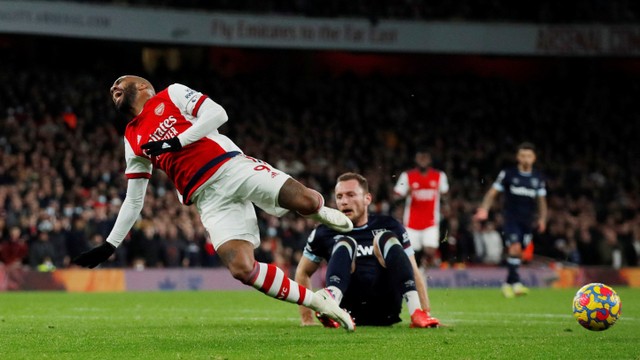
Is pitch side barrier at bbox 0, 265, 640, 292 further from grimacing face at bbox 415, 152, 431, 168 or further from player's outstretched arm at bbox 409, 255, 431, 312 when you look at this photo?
player's outstretched arm at bbox 409, 255, 431, 312

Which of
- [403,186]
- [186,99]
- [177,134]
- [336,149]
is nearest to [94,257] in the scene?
[177,134]

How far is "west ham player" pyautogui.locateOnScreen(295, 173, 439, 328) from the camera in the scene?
938cm

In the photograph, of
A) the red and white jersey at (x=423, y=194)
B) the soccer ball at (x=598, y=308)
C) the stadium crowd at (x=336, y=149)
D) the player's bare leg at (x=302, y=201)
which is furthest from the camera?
the stadium crowd at (x=336, y=149)

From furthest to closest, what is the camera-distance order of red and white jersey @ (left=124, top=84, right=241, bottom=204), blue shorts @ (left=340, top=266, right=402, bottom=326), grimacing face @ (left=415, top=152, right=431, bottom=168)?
grimacing face @ (left=415, top=152, right=431, bottom=168) < blue shorts @ (left=340, top=266, right=402, bottom=326) < red and white jersey @ (left=124, top=84, right=241, bottom=204)

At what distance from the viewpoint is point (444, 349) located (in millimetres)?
7656

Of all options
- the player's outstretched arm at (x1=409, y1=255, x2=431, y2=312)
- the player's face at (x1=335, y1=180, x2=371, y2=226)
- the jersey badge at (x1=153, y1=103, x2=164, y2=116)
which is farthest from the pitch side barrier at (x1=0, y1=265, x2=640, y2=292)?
the jersey badge at (x1=153, y1=103, x2=164, y2=116)

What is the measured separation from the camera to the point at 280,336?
8.75 meters

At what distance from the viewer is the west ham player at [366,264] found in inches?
369

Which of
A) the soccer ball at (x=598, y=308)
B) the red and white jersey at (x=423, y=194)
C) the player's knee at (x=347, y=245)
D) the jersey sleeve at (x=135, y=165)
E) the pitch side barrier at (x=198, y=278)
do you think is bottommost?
the pitch side barrier at (x=198, y=278)

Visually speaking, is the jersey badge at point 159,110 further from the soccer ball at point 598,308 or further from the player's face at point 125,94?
the soccer ball at point 598,308

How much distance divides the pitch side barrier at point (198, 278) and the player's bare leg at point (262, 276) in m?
12.6

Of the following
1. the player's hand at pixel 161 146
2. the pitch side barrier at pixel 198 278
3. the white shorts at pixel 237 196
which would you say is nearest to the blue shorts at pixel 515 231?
the pitch side barrier at pixel 198 278

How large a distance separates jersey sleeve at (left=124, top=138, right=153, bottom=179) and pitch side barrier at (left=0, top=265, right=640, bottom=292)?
1236 cm

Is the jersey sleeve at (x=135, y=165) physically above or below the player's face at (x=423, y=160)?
below
